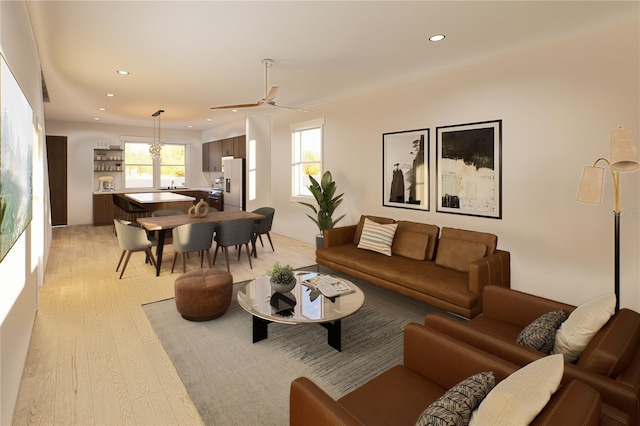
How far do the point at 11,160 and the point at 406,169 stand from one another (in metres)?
4.04

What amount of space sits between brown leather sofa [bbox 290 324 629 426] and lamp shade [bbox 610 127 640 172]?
1.83 meters

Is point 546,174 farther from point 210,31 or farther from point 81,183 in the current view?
point 81,183

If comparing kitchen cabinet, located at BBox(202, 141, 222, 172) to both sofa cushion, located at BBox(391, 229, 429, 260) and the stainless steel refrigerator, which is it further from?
sofa cushion, located at BBox(391, 229, 429, 260)

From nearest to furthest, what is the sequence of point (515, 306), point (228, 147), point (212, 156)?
point (515, 306) < point (228, 147) < point (212, 156)

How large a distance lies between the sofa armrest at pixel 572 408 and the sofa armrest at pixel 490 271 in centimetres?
185

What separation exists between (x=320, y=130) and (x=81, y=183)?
674cm

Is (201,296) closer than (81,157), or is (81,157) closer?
(201,296)

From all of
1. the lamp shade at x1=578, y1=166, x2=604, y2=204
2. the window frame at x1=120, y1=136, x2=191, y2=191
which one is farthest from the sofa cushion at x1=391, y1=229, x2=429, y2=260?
the window frame at x1=120, y1=136, x2=191, y2=191

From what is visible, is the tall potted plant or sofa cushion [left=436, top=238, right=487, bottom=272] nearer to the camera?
sofa cushion [left=436, top=238, right=487, bottom=272]

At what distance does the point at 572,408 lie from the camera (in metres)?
1.06

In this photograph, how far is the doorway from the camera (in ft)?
27.7

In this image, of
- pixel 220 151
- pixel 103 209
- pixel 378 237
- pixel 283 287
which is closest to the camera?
pixel 283 287

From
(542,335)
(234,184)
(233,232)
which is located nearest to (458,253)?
(542,335)

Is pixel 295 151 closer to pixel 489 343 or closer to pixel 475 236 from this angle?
pixel 475 236
